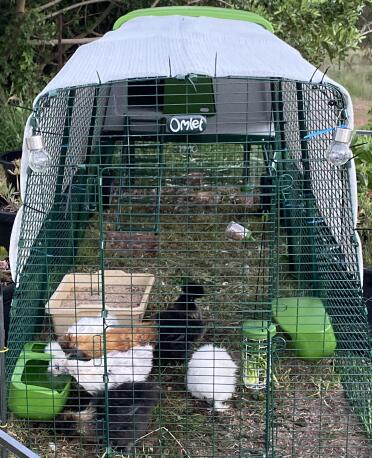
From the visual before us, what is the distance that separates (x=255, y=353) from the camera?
3.05 metres

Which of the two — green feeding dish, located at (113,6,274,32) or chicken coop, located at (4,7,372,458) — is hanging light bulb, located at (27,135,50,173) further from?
green feeding dish, located at (113,6,274,32)

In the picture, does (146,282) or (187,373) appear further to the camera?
(146,282)

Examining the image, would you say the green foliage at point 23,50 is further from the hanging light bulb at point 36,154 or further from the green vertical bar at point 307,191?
the hanging light bulb at point 36,154

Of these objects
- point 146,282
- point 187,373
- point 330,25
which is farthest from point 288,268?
point 330,25

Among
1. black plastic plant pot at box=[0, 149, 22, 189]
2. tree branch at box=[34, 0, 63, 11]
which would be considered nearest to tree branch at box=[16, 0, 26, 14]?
tree branch at box=[34, 0, 63, 11]

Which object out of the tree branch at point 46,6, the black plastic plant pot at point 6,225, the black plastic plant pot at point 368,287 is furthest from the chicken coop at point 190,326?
the tree branch at point 46,6

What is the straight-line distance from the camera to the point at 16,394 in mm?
2846

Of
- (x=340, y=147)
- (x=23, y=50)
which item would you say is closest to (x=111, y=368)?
(x=340, y=147)

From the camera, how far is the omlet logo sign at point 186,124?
2967 mm

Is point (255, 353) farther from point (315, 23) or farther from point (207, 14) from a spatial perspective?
Answer: point (315, 23)

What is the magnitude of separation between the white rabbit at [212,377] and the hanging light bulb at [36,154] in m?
1.02

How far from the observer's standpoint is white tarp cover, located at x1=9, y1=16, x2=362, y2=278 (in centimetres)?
288

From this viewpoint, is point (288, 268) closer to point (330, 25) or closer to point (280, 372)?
point (280, 372)

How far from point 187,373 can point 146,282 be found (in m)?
0.89
